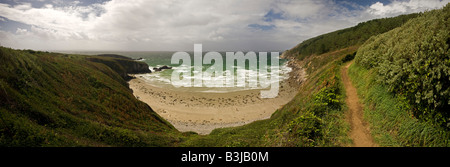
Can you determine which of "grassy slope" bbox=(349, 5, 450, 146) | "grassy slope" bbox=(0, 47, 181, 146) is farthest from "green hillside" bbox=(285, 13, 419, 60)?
"grassy slope" bbox=(0, 47, 181, 146)

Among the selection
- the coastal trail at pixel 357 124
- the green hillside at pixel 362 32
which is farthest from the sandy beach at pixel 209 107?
the green hillside at pixel 362 32

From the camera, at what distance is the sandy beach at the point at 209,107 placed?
89.8 feet

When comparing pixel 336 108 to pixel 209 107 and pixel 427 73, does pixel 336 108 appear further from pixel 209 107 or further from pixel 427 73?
pixel 209 107

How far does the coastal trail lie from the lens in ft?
26.9

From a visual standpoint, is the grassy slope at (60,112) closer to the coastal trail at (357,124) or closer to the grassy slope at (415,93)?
the coastal trail at (357,124)

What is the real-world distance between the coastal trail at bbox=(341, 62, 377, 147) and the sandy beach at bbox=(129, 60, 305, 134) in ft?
55.5

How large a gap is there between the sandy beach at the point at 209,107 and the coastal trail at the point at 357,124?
1693 centimetres

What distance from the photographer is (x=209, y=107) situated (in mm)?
33938

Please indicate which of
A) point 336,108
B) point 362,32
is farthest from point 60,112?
point 362,32

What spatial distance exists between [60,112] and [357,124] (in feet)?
63.2
